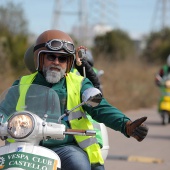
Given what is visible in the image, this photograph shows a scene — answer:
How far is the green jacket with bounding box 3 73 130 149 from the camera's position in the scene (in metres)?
4.99

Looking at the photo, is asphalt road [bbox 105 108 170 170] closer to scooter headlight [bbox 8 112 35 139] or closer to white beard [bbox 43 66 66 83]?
white beard [bbox 43 66 66 83]

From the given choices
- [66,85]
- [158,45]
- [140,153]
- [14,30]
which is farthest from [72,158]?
[158,45]

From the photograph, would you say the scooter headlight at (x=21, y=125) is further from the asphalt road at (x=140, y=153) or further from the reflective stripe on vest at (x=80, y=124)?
the asphalt road at (x=140, y=153)

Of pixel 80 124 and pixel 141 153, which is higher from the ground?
pixel 141 153

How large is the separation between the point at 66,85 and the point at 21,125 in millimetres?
833

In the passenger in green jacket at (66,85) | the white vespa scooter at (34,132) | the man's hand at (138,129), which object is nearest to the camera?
the white vespa scooter at (34,132)

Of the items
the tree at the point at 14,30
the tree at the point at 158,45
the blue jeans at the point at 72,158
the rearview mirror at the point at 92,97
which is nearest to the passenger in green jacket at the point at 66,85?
the blue jeans at the point at 72,158

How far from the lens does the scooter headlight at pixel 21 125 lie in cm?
445

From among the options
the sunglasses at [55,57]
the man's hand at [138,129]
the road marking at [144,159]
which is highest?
the road marking at [144,159]

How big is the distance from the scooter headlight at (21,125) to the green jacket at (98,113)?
478 millimetres

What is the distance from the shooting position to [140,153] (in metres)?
11.1

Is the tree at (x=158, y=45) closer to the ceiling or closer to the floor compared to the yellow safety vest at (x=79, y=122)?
closer to the ceiling

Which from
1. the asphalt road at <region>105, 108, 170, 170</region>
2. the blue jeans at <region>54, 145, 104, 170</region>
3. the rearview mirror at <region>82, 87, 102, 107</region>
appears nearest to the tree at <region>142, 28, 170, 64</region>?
the asphalt road at <region>105, 108, 170, 170</region>

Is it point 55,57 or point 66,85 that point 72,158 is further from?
point 55,57
